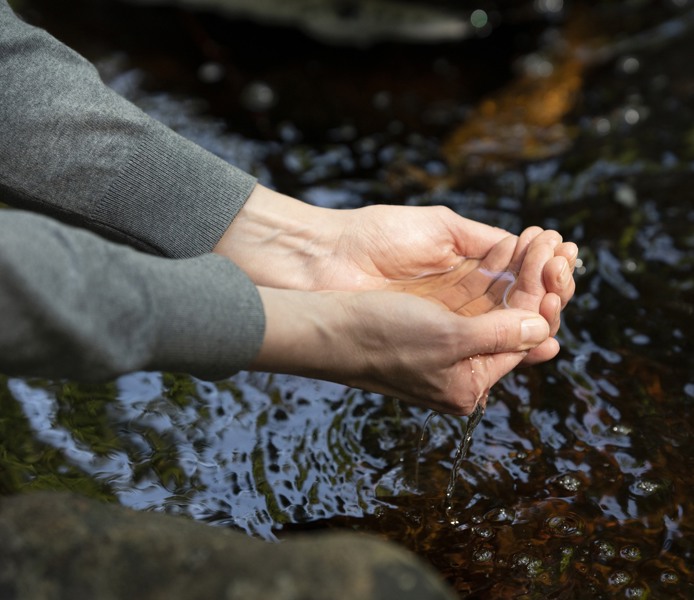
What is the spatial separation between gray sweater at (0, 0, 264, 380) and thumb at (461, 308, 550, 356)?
0.50 metres

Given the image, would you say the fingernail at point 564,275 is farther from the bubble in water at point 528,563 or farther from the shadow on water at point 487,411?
the bubble in water at point 528,563

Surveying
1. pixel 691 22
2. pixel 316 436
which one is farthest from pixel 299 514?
pixel 691 22

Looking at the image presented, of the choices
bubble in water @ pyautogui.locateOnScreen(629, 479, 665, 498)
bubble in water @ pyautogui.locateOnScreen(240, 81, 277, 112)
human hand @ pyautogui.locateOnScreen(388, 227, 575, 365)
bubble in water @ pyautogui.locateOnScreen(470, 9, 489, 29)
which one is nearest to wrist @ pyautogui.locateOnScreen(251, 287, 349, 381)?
human hand @ pyautogui.locateOnScreen(388, 227, 575, 365)

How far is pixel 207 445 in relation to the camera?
2404 mm

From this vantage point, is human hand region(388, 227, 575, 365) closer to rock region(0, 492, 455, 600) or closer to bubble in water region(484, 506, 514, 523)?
bubble in water region(484, 506, 514, 523)

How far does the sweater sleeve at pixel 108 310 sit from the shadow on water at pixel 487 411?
0.69 metres

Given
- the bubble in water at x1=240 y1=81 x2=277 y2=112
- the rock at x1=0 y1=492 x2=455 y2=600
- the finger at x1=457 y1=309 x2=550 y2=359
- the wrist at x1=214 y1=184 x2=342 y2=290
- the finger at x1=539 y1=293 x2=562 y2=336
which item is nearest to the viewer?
the rock at x1=0 y1=492 x2=455 y2=600

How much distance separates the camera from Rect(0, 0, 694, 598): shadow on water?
2.20 m

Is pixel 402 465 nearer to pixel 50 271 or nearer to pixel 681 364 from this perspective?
pixel 681 364

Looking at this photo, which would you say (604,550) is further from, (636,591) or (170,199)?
(170,199)

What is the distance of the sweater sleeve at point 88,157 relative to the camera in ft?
7.20

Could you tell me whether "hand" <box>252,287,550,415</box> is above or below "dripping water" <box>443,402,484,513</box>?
above

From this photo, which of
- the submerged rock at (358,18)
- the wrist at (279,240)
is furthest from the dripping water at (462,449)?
the submerged rock at (358,18)

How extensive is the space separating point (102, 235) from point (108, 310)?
0.82m
